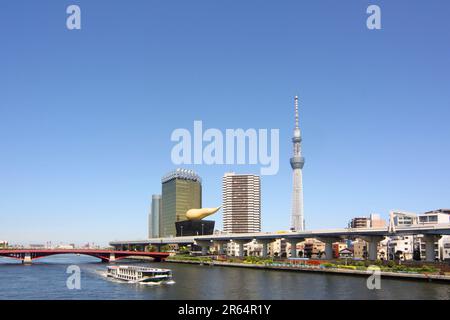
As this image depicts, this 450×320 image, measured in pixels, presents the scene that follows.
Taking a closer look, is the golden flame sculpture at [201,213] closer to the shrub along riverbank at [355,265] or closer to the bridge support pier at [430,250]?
the shrub along riverbank at [355,265]

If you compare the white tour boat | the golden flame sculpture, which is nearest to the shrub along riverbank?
the white tour boat

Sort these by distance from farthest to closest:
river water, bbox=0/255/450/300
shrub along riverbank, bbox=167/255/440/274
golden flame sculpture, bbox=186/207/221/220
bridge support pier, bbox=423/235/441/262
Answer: golden flame sculpture, bbox=186/207/221/220 → bridge support pier, bbox=423/235/441/262 → shrub along riverbank, bbox=167/255/440/274 → river water, bbox=0/255/450/300

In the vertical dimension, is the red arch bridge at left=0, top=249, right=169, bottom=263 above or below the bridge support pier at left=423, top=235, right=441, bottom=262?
below

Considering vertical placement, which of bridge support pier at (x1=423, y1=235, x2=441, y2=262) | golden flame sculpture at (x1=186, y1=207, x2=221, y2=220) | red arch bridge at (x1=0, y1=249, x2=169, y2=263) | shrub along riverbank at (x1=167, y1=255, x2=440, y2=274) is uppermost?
golden flame sculpture at (x1=186, y1=207, x2=221, y2=220)

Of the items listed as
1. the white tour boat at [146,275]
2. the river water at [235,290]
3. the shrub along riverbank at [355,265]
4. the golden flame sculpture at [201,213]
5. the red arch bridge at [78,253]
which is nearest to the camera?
the river water at [235,290]

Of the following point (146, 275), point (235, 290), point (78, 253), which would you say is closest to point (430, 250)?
point (235, 290)

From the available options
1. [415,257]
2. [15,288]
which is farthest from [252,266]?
[15,288]

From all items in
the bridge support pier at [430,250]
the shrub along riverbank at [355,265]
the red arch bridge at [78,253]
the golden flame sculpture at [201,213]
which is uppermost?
the golden flame sculpture at [201,213]

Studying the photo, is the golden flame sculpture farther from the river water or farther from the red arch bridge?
the river water

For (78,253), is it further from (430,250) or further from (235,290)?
(430,250)

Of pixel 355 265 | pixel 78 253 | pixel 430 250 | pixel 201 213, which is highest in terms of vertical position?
pixel 201 213

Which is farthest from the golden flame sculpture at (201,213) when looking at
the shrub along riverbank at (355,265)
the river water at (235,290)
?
the river water at (235,290)

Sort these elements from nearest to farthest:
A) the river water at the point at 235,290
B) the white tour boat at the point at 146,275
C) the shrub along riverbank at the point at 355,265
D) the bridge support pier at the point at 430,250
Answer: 1. the river water at the point at 235,290
2. the white tour boat at the point at 146,275
3. the shrub along riverbank at the point at 355,265
4. the bridge support pier at the point at 430,250
